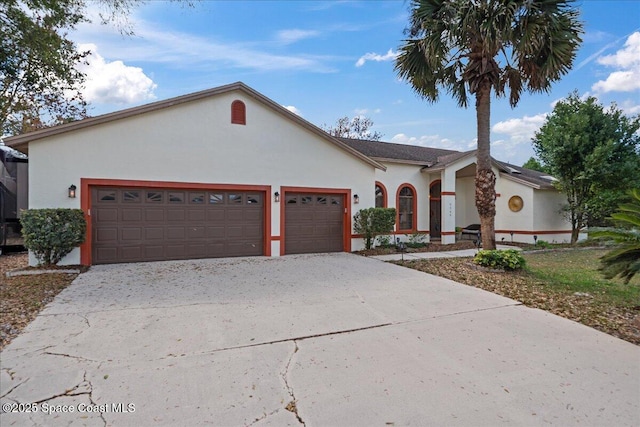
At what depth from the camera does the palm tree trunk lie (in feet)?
29.2

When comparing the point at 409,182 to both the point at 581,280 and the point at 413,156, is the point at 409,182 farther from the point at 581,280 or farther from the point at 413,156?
the point at 581,280

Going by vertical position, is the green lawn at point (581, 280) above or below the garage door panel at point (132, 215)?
below

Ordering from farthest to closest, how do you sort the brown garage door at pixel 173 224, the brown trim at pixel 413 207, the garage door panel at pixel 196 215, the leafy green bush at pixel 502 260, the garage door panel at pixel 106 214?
the brown trim at pixel 413 207 → the garage door panel at pixel 196 215 → the brown garage door at pixel 173 224 → the garage door panel at pixel 106 214 → the leafy green bush at pixel 502 260

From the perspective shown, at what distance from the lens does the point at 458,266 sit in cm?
927

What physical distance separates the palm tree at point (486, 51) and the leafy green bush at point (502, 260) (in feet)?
1.76

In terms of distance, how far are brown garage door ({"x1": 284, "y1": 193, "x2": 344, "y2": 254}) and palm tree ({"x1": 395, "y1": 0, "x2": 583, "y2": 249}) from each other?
4.89m

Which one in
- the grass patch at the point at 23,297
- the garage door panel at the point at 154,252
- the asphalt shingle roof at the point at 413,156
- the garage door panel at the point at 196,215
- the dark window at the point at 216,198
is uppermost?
the asphalt shingle roof at the point at 413,156

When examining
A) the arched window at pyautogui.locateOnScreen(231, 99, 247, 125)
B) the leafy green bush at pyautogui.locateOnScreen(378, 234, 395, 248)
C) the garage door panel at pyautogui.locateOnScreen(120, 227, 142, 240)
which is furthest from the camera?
the leafy green bush at pyautogui.locateOnScreen(378, 234, 395, 248)

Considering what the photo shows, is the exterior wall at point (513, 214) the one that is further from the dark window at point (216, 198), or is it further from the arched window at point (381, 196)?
the dark window at point (216, 198)

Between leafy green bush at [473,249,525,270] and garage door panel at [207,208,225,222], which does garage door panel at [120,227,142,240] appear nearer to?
garage door panel at [207,208,225,222]

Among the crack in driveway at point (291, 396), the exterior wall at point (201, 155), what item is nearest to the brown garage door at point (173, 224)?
the exterior wall at point (201, 155)

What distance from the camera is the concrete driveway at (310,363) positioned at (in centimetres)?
269

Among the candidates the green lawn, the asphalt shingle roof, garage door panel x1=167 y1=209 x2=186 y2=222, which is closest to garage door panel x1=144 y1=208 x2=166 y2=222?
garage door panel x1=167 y1=209 x2=186 y2=222

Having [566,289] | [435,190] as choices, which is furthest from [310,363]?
[435,190]
